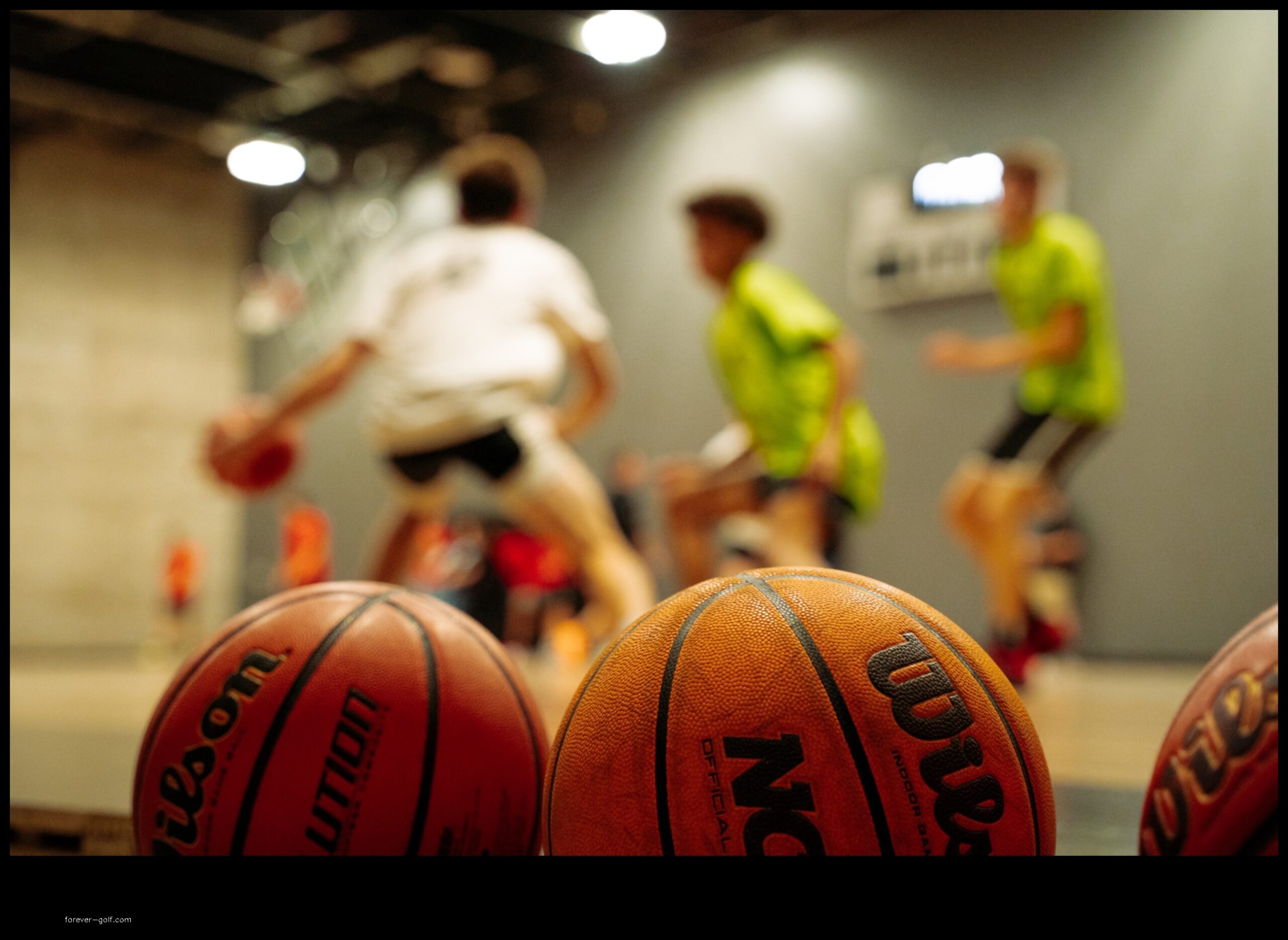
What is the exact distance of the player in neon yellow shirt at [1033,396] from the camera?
562 centimetres

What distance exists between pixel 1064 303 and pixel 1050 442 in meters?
0.64

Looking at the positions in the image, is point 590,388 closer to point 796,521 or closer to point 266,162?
point 796,521

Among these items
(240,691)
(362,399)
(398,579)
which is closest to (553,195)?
(362,399)

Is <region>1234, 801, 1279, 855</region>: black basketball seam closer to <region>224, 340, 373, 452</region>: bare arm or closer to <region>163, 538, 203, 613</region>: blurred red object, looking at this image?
<region>224, 340, 373, 452</region>: bare arm

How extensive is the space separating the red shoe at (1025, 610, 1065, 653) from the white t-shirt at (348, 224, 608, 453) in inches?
99.3

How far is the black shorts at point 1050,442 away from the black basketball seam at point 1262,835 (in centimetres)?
461

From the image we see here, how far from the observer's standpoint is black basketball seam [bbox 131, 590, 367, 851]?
160 cm

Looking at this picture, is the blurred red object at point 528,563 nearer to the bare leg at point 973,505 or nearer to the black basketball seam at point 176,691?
the bare leg at point 973,505

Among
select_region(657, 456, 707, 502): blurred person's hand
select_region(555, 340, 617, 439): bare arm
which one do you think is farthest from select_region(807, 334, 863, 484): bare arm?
select_region(555, 340, 617, 439): bare arm

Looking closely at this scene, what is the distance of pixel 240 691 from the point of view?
1.55 m

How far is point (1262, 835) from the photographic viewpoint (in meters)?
1.26

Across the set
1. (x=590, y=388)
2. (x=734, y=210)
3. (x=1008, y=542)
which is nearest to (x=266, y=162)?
(x=734, y=210)

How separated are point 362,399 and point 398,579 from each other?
10.1 meters

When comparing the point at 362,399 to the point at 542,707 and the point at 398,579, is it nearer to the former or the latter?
the point at 398,579
